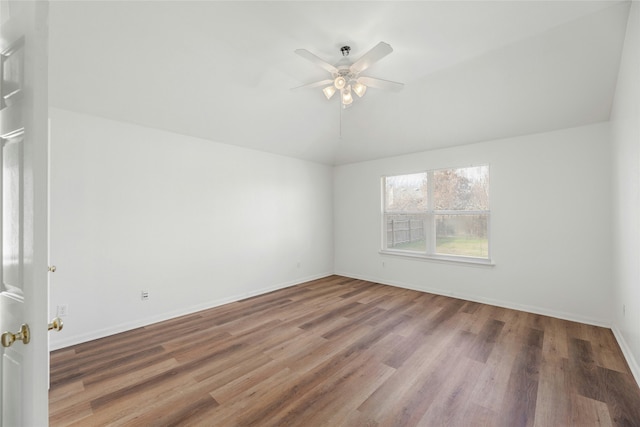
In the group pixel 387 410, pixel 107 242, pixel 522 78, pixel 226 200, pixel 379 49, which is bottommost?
pixel 387 410

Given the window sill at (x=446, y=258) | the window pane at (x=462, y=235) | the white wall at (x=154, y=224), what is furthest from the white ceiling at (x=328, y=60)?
the window sill at (x=446, y=258)

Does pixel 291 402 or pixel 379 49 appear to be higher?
pixel 379 49

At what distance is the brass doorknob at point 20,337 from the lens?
0.82m

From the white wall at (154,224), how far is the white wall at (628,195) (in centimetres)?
422

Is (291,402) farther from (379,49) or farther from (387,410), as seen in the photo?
(379,49)

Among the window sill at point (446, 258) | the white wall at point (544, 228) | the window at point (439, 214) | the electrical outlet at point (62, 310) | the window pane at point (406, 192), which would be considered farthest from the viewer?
the window pane at point (406, 192)

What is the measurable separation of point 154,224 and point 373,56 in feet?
10.2

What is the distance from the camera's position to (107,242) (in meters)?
3.05

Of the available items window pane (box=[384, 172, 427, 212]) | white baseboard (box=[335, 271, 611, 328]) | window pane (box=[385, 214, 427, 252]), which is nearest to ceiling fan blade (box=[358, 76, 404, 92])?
window pane (box=[384, 172, 427, 212])

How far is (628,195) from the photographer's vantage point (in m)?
2.31

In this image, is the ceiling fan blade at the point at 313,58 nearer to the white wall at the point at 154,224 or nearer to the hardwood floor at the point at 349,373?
the white wall at the point at 154,224

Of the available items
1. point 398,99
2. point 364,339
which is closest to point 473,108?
point 398,99

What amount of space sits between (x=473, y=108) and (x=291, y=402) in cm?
383

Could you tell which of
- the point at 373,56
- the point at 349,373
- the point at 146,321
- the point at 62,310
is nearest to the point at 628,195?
the point at 373,56
